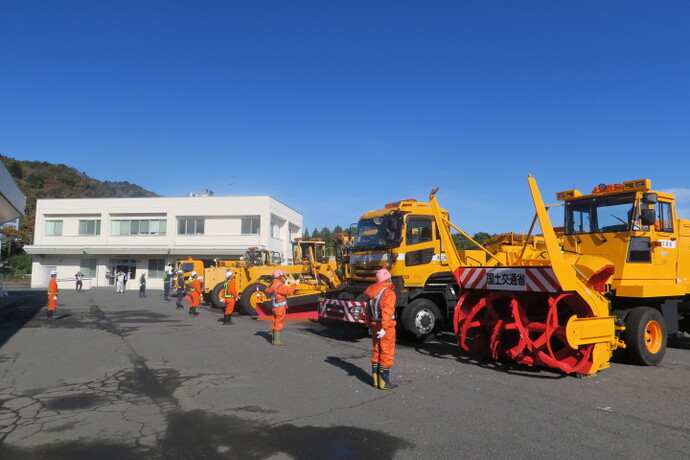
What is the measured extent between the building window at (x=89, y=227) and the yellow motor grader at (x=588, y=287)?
139 feet

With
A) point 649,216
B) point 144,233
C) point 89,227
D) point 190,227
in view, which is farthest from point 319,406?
point 89,227

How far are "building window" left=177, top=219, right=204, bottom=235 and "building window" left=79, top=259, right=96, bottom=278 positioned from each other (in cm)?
872

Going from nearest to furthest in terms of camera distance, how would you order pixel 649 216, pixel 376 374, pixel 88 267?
pixel 376 374 < pixel 649 216 < pixel 88 267

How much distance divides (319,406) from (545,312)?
169 inches

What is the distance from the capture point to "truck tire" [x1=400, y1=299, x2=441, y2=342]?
1034cm

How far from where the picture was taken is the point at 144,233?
43.2 meters

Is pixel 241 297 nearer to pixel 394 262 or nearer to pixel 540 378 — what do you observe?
pixel 394 262

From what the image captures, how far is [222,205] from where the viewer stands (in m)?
41.7

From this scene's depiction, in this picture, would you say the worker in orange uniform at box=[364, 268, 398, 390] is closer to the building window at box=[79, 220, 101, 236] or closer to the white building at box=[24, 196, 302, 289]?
the white building at box=[24, 196, 302, 289]

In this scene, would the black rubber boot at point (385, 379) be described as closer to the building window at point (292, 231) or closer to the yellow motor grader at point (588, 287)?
the yellow motor grader at point (588, 287)

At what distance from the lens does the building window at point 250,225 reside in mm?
41094

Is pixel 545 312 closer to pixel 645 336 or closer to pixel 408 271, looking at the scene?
pixel 645 336

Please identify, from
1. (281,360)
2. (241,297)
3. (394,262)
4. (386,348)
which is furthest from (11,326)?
(386,348)

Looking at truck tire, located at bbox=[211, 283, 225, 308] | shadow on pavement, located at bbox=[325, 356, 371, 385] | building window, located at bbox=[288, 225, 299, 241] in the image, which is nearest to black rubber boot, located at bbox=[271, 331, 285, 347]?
shadow on pavement, located at bbox=[325, 356, 371, 385]
